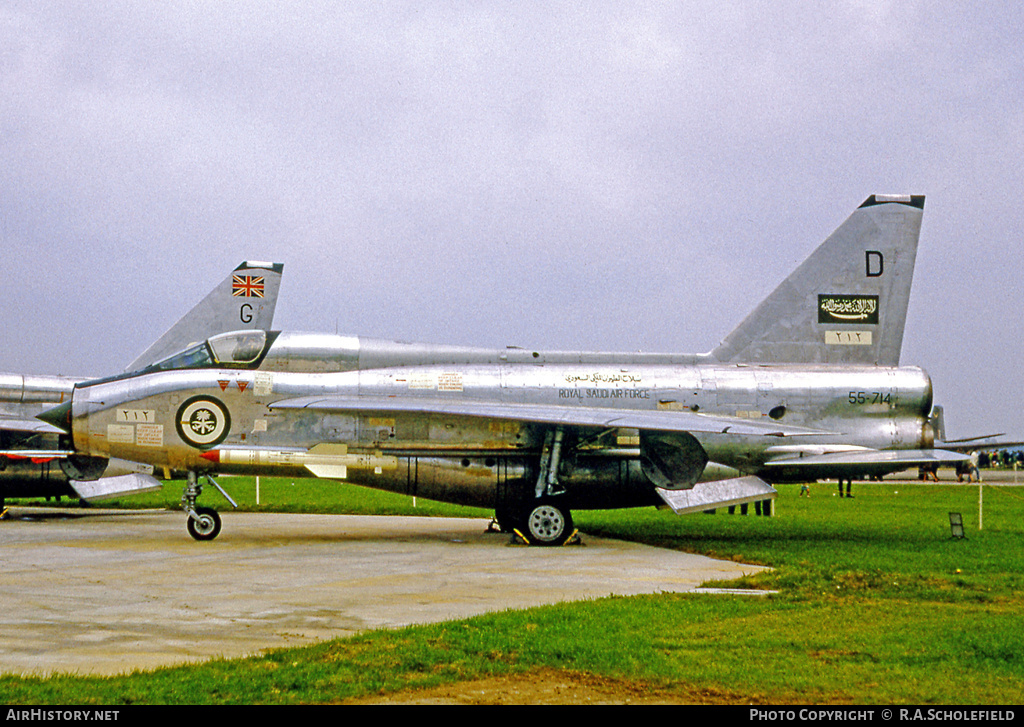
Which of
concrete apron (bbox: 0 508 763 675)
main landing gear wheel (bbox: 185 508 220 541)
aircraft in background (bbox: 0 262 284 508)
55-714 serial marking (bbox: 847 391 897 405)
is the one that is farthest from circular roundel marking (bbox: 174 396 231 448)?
55-714 serial marking (bbox: 847 391 897 405)

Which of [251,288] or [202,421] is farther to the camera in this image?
[251,288]

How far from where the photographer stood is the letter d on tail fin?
16438 millimetres

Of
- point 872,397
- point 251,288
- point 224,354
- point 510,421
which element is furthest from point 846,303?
point 251,288

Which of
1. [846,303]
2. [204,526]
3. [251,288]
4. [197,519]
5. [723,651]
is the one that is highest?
[251,288]

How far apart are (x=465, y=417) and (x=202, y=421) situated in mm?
4214

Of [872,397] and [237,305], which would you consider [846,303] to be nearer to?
[872,397]

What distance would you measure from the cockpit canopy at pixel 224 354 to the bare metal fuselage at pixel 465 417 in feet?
0.43

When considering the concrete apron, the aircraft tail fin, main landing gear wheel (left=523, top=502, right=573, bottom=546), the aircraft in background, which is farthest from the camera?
the aircraft tail fin

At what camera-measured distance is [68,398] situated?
22.9m

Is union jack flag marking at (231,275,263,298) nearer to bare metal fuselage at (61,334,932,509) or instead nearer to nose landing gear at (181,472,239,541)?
bare metal fuselage at (61,334,932,509)

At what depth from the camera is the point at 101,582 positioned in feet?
31.4

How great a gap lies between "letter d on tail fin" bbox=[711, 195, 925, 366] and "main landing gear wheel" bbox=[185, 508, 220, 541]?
9042mm

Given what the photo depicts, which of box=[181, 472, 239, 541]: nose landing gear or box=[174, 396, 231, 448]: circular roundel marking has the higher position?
box=[174, 396, 231, 448]: circular roundel marking
